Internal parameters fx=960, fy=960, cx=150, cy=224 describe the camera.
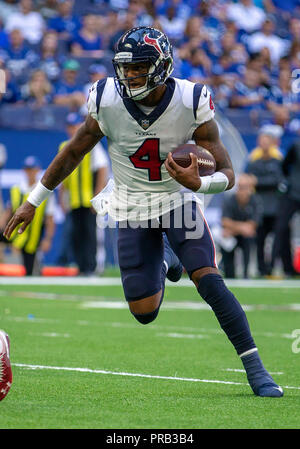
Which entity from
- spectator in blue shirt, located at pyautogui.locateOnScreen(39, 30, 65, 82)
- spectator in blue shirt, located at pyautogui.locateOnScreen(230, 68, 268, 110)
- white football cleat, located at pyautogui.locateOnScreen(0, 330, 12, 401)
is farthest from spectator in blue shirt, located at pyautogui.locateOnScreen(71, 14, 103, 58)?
white football cleat, located at pyautogui.locateOnScreen(0, 330, 12, 401)

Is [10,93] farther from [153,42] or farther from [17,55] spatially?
[153,42]

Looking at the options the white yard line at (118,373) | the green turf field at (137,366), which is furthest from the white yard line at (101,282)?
the white yard line at (118,373)

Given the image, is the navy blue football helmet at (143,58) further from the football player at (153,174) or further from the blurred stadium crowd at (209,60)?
the blurred stadium crowd at (209,60)

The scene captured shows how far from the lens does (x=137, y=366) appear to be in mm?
5668

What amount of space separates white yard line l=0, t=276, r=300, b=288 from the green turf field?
1.60 metres

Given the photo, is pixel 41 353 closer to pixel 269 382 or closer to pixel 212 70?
pixel 269 382

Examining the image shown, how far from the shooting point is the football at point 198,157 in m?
4.67

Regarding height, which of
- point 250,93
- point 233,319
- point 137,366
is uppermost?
point 233,319

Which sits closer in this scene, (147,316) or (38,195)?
(38,195)

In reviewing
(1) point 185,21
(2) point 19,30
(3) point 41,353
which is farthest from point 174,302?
(1) point 185,21

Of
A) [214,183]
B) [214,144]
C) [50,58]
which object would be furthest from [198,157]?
[50,58]

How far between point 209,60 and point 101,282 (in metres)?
6.07

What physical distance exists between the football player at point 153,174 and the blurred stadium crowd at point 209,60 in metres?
7.72
